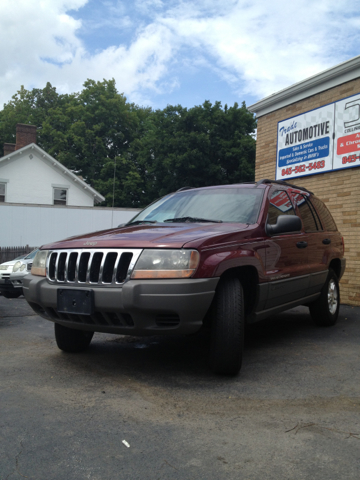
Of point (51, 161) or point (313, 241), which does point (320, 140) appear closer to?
point (313, 241)

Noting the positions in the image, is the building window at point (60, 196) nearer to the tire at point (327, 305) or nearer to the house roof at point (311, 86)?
the house roof at point (311, 86)

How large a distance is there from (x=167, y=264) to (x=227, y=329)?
0.70m

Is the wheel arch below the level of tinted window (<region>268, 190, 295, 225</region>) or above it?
below

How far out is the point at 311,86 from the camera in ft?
31.3

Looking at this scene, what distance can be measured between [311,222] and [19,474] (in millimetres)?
4576

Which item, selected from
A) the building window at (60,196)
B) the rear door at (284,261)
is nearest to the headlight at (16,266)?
the rear door at (284,261)

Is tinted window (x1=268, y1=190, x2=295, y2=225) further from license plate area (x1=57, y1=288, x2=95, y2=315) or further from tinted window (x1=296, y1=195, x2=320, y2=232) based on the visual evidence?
license plate area (x1=57, y1=288, x2=95, y2=315)

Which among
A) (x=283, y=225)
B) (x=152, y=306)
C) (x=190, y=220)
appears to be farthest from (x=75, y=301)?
(x=283, y=225)

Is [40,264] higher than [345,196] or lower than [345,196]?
lower

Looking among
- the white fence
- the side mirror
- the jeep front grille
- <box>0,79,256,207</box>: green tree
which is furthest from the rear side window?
<box>0,79,256,207</box>: green tree

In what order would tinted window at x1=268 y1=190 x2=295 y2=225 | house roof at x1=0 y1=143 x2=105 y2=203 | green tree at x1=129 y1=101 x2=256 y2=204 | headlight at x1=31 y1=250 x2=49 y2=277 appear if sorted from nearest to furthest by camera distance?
headlight at x1=31 y1=250 x2=49 y2=277 < tinted window at x1=268 y1=190 x2=295 y2=225 < house roof at x1=0 y1=143 x2=105 y2=203 < green tree at x1=129 y1=101 x2=256 y2=204

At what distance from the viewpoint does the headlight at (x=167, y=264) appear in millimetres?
3500

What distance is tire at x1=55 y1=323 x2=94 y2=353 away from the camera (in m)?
4.51

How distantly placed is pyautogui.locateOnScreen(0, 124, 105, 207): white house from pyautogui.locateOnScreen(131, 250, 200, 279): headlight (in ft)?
84.0
